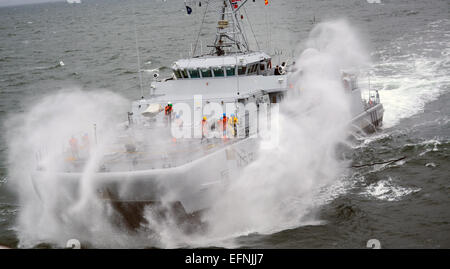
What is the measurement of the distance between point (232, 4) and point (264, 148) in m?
7.55

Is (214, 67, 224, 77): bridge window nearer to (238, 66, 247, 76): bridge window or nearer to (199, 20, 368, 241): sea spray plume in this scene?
(238, 66, 247, 76): bridge window

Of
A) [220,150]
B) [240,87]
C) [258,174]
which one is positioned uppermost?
[240,87]

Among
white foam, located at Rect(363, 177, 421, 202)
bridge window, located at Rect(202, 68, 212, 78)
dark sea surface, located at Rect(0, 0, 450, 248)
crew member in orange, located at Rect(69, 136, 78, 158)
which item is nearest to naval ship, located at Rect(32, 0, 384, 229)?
bridge window, located at Rect(202, 68, 212, 78)

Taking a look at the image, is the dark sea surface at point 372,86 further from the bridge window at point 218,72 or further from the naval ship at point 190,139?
the bridge window at point 218,72

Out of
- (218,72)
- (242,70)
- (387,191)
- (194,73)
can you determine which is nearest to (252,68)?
(242,70)

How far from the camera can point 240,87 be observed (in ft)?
62.0

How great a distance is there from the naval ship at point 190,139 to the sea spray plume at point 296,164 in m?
0.52

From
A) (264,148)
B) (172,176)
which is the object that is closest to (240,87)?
(264,148)

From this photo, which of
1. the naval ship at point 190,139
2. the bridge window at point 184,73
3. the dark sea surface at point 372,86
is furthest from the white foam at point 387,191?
the bridge window at point 184,73

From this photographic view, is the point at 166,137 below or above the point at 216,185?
above

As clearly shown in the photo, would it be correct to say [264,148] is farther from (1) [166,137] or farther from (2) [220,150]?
(1) [166,137]

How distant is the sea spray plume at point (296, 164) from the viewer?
15.0m

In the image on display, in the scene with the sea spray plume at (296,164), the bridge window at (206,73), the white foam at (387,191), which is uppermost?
the bridge window at (206,73)

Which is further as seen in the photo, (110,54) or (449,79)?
(110,54)
